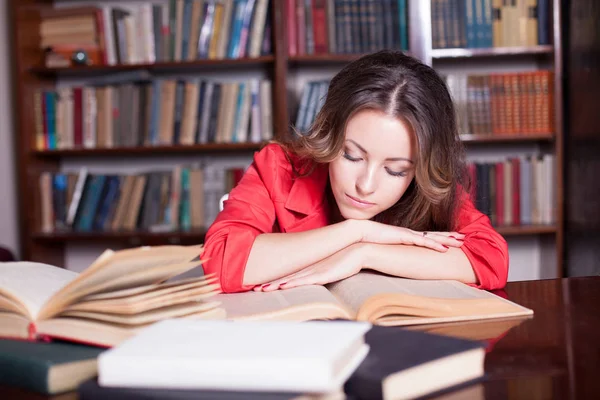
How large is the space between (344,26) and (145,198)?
1.19m

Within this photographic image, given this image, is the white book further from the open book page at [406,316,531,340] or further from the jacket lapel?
the jacket lapel

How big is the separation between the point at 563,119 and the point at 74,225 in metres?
2.31

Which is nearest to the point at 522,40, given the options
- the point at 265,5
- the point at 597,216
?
the point at 597,216

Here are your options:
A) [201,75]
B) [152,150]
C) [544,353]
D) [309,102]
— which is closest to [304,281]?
[544,353]

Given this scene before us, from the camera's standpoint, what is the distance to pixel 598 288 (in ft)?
3.71

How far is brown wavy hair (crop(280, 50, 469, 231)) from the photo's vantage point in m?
1.35

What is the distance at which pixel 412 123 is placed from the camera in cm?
133

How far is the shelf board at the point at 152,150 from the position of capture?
3238 mm

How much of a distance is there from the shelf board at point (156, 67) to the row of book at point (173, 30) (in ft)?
0.12

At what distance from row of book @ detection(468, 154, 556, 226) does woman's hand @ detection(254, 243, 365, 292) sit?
2.14 meters

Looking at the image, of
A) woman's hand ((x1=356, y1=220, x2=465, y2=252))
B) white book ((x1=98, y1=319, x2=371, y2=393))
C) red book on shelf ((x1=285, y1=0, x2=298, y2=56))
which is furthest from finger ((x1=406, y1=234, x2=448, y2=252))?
red book on shelf ((x1=285, y1=0, x2=298, y2=56))

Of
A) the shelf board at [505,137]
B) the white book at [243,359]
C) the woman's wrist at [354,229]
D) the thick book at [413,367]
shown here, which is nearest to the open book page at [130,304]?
the white book at [243,359]

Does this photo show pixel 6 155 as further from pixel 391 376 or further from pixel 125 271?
pixel 391 376

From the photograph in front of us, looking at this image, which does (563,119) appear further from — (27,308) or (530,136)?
(27,308)
